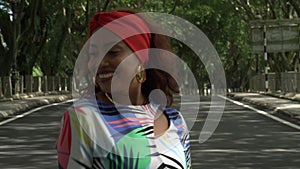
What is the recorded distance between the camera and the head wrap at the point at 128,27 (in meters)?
2.33

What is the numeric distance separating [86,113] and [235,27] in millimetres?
59178

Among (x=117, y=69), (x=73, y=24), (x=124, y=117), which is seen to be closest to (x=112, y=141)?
(x=124, y=117)

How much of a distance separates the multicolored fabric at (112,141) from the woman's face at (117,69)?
65mm

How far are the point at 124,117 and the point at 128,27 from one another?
0.94 ft

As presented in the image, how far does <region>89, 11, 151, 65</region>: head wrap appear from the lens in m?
2.33

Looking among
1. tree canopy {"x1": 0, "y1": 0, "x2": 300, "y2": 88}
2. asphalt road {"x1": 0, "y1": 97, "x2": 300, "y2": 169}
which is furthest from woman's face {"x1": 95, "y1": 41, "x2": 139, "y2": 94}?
tree canopy {"x1": 0, "y1": 0, "x2": 300, "y2": 88}

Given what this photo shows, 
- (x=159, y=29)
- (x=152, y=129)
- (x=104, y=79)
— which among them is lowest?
(x=152, y=129)

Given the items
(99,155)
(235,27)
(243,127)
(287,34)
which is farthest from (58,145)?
(235,27)

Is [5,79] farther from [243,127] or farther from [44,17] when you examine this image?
[243,127]

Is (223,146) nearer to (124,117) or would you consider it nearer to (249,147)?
(249,147)

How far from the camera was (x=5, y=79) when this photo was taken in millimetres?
33375

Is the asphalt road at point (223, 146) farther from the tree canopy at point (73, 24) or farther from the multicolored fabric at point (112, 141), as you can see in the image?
the tree canopy at point (73, 24)

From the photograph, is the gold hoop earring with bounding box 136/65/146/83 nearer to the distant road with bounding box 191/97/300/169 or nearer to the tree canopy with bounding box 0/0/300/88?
the distant road with bounding box 191/97/300/169

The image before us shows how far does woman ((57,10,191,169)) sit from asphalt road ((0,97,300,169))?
7631 mm
